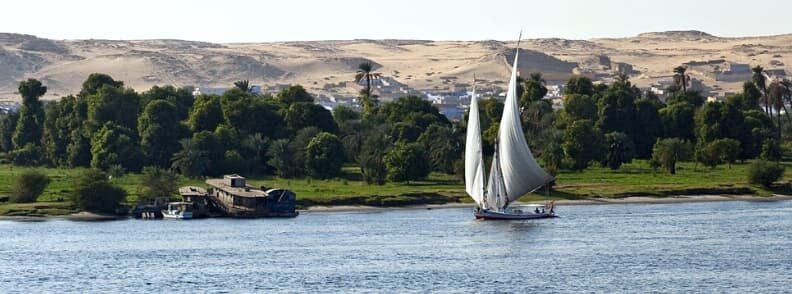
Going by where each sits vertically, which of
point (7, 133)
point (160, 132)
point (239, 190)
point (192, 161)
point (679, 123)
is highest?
point (679, 123)

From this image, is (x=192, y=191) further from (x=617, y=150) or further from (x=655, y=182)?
(x=617, y=150)

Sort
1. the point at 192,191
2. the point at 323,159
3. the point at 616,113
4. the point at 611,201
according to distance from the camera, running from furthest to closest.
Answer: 1. the point at 616,113
2. the point at 323,159
3. the point at 192,191
4. the point at 611,201

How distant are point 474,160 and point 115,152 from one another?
38594mm

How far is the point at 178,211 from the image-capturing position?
110750 millimetres

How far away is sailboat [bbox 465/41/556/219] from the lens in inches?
4134

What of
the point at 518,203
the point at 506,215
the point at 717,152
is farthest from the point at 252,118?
the point at 506,215

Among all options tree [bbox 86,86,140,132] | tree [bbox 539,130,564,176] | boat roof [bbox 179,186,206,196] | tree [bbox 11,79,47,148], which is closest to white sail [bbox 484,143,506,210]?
boat roof [bbox 179,186,206,196]

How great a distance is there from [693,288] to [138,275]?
2464cm

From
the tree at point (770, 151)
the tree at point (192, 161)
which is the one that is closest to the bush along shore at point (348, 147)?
the tree at point (192, 161)

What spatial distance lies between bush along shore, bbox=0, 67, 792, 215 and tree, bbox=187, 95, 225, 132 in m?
0.12

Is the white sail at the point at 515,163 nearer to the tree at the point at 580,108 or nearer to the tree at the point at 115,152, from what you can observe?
the tree at the point at 115,152

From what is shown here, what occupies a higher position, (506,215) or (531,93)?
(531,93)

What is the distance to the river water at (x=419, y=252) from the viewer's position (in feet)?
234

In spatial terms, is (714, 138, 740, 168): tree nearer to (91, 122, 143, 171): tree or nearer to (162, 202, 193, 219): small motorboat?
(162, 202, 193, 219): small motorboat
